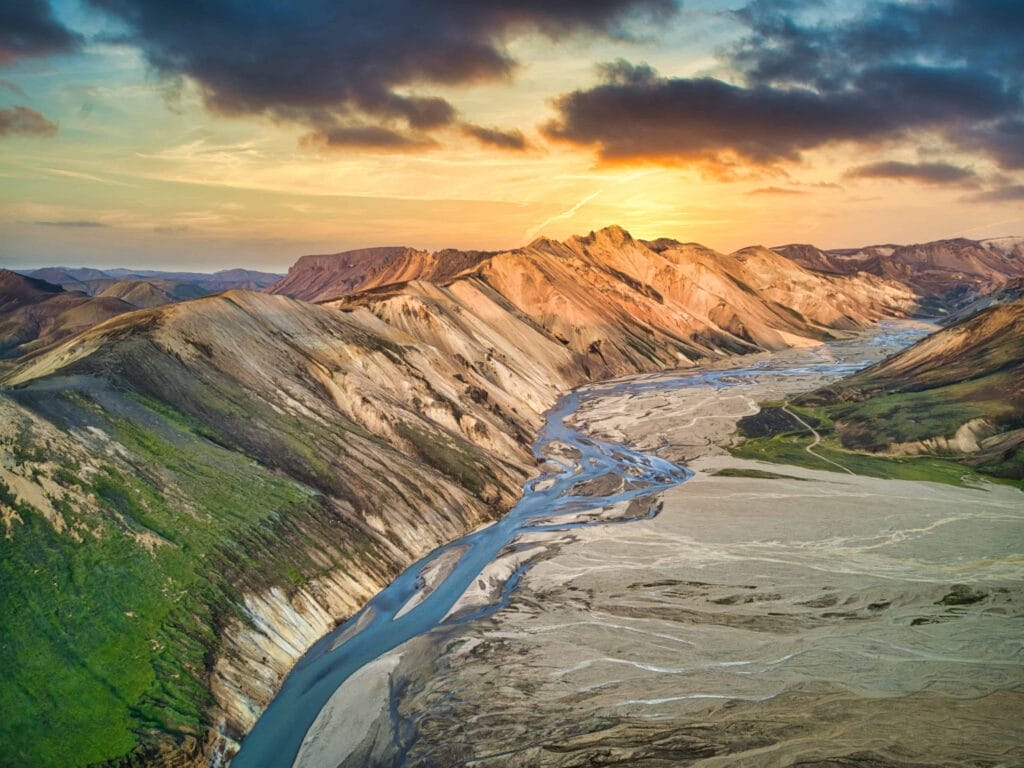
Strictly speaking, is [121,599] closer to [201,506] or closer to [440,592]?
[201,506]

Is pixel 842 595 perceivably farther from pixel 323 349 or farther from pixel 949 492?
pixel 323 349

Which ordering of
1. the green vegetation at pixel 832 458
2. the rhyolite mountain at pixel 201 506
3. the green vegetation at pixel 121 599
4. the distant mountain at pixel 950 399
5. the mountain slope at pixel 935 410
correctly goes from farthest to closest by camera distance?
the distant mountain at pixel 950 399
the mountain slope at pixel 935 410
the green vegetation at pixel 832 458
the rhyolite mountain at pixel 201 506
the green vegetation at pixel 121 599

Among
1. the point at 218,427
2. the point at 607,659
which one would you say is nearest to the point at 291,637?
the point at 607,659

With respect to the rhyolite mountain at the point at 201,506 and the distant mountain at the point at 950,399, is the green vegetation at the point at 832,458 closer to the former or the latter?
the distant mountain at the point at 950,399

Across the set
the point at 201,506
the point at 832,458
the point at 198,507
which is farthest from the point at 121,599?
the point at 832,458

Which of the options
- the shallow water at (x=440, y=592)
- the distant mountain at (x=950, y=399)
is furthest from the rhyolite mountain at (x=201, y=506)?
Result: the distant mountain at (x=950, y=399)
